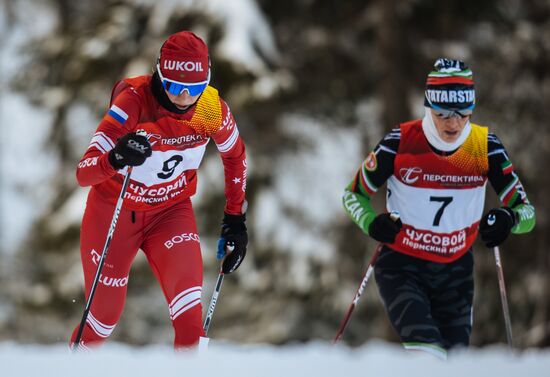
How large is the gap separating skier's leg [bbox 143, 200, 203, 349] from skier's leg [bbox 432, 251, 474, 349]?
1.32 meters

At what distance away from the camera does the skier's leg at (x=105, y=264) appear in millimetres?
5367

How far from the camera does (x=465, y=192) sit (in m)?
5.44

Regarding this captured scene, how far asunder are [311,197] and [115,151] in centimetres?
914

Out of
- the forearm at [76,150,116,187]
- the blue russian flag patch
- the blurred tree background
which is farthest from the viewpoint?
the blurred tree background

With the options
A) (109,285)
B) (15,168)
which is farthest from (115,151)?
(15,168)

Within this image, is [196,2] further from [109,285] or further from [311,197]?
[109,285]

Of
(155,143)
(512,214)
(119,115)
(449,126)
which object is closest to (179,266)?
(155,143)

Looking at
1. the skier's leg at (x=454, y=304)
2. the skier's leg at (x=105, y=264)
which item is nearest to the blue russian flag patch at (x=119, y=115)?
the skier's leg at (x=105, y=264)

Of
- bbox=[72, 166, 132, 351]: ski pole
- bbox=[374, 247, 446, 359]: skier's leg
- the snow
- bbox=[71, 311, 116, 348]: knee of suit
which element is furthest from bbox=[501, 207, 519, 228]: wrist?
bbox=[71, 311, 116, 348]: knee of suit

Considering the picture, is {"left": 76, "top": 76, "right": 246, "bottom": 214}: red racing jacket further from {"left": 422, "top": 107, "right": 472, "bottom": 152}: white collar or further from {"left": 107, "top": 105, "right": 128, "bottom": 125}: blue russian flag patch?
{"left": 422, "top": 107, "right": 472, "bottom": 152}: white collar

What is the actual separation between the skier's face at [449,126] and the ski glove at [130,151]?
5.29 feet

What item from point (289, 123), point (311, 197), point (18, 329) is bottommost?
point (18, 329)

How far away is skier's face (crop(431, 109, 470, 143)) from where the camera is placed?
5.34 meters

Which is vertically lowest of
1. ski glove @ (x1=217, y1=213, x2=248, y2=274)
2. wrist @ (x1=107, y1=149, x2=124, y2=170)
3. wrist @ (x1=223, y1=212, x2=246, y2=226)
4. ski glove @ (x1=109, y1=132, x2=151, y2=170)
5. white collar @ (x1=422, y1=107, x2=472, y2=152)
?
ski glove @ (x1=217, y1=213, x2=248, y2=274)
